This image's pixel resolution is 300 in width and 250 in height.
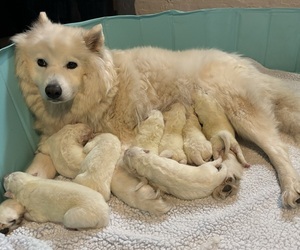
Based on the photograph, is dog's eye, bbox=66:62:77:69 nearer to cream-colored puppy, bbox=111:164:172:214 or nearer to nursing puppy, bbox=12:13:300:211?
nursing puppy, bbox=12:13:300:211

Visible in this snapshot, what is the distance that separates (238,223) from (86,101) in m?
1.07

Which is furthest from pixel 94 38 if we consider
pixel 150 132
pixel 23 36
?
pixel 150 132

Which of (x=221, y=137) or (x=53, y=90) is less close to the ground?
(x=53, y=90)

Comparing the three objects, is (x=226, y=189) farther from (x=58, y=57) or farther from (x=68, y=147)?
(x=58, y=57)

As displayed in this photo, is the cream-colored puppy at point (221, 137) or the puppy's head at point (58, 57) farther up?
the puppy's head at point (58, 57)

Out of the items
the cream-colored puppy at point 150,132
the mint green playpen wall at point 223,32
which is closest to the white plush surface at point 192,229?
the cream-colored puppy at point 150,132

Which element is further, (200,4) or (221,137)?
(200,4)

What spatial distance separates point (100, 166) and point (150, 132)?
14.7 inches

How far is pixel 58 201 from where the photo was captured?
1625mm

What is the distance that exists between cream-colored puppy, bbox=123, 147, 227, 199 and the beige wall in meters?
2.04

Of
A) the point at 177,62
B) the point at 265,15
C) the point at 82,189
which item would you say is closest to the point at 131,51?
the point at 177,62

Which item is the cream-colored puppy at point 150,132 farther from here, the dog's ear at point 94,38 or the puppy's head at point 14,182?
the puppy's head at point 14,182

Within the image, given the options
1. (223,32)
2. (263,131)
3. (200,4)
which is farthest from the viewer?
(200,4)

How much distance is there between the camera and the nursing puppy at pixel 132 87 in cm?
193
